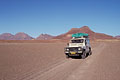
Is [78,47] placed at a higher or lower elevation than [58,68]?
higher

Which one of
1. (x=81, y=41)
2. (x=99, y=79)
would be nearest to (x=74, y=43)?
(x=81, y=41)

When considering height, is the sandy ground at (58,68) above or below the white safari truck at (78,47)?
below

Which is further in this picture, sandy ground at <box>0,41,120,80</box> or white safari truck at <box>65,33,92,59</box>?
white safari truck at <box>65,33,92,59</box>

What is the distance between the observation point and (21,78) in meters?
5.98

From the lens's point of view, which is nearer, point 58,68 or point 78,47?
point 58,68

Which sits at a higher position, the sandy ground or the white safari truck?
the white safari truck

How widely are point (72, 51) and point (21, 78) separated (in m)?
7.07

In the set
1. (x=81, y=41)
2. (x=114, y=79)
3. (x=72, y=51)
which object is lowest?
(x=114, y=79)

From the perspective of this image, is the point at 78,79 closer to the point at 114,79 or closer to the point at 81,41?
the point at 114,79

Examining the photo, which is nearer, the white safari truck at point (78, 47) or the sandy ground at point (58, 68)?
the sandy ground at point (58, 68)

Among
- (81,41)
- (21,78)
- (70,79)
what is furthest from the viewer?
(81,41)

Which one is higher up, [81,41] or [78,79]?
[81,41]

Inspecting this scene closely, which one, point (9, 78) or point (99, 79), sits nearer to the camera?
point (99, 79)

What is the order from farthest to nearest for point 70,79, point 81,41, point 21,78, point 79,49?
point 81,41 → point 79,49 → point 21,78 → point 70,79
